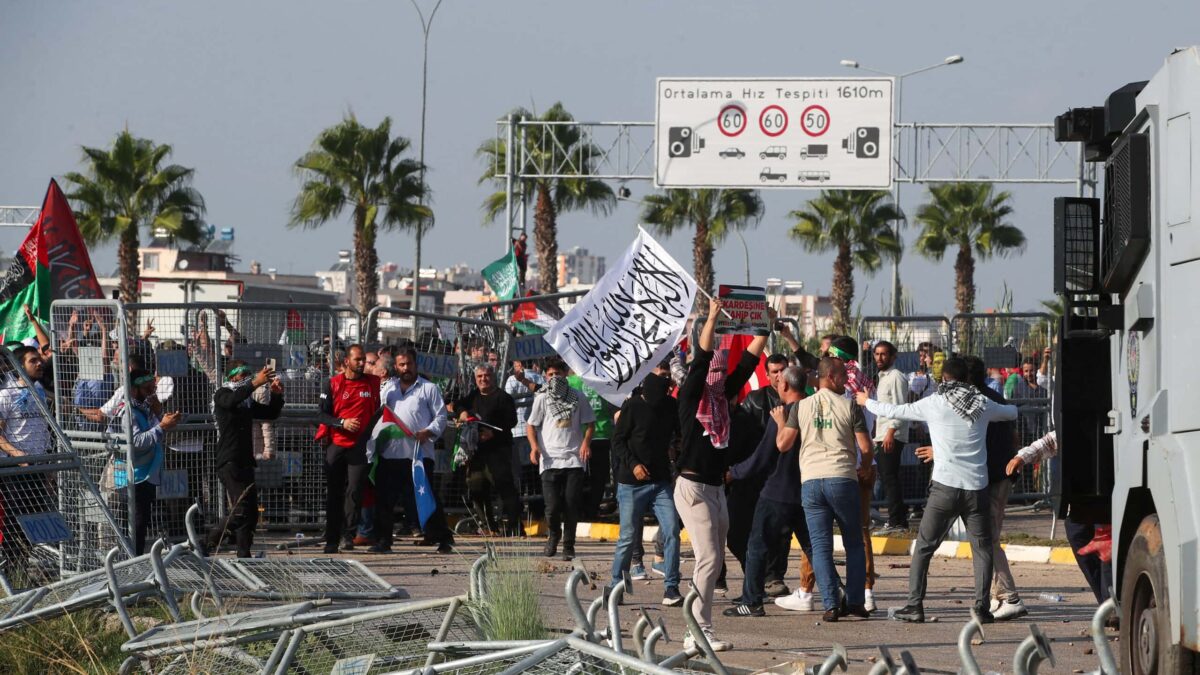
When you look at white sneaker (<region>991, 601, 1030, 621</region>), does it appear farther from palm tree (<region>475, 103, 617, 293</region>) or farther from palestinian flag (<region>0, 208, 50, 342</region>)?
→ palm tree (<region>475, 103, 617, 293</region>)

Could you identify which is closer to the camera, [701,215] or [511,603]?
[511,603]

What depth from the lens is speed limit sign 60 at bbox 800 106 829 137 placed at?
3338 centimetres

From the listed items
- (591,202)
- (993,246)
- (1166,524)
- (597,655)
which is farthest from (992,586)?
(993,246)

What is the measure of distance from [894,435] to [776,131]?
18.7m

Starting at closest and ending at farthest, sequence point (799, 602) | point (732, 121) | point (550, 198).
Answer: point (799, 602) < point (732, 121) < point (550, 198)

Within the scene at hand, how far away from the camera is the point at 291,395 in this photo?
50.3 feet

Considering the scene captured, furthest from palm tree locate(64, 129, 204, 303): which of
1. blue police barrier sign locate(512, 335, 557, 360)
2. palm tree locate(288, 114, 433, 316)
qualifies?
blue police barrier sign locate(512, 335, 557, 360)

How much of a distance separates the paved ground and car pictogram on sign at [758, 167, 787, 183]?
772 inches

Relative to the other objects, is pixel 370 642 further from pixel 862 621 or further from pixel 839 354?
pixel 839 354

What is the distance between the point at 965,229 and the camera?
170 ft

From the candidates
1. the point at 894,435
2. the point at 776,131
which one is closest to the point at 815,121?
the point at 776,131

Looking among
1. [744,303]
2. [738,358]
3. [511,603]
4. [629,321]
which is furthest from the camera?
[738,358]

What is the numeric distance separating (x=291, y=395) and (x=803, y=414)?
20.4 ft

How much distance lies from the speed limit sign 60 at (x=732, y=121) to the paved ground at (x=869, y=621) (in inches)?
782
